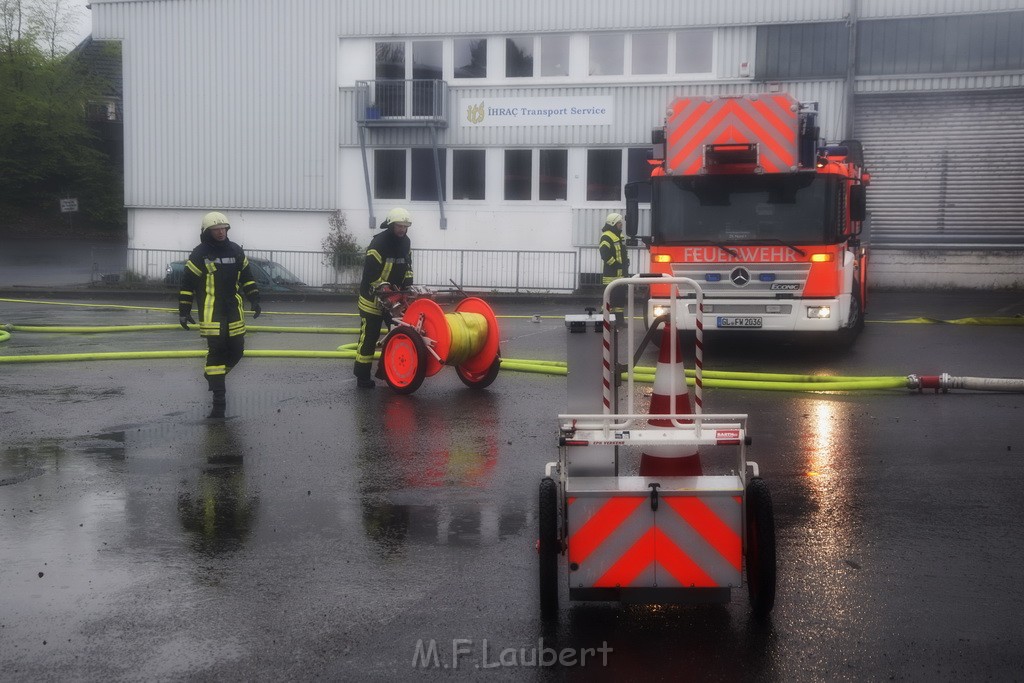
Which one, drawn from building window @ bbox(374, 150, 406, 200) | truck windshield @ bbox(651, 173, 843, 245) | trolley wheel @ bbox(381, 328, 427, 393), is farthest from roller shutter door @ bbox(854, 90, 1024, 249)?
trolley wheel @ bbox(381, 328, 427, 393)

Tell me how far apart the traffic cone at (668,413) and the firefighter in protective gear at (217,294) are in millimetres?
5886

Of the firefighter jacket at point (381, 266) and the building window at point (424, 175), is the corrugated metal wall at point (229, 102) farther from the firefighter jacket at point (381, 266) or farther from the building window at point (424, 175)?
the firefighter jacket at point (381, 266)

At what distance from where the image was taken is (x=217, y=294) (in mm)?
10789

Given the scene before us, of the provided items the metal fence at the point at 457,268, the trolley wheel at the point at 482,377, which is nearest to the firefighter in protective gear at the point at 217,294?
the trolley wheel at the point at 482,377

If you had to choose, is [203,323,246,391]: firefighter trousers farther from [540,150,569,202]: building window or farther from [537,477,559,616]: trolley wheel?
[540,150,569,202]: building window

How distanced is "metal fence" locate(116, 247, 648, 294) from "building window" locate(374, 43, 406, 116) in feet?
12.6

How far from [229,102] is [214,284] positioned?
2217 cm

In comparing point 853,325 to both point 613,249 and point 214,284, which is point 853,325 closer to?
point 613,249

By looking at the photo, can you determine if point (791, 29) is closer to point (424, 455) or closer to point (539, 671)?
point (424, 455)

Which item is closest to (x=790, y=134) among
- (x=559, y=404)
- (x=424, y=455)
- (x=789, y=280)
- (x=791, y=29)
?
(x=789, y=280)

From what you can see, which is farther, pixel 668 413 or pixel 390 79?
pixel 390 79

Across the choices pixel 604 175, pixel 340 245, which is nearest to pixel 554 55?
pixel 604 175

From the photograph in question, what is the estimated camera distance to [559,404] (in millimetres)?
11109

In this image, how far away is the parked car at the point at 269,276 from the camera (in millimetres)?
27766
